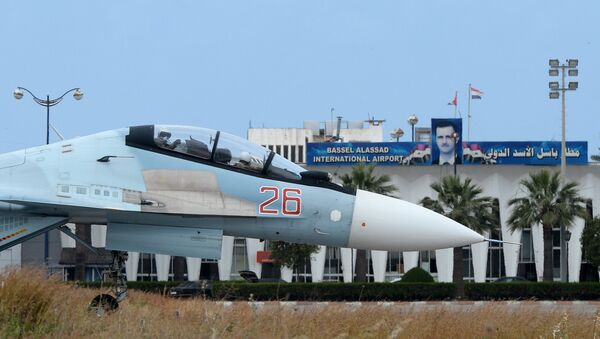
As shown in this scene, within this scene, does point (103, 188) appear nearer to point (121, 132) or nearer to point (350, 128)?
point (121, 132)

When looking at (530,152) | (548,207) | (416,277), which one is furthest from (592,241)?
(416,277)

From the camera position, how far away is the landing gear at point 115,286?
14.2 m

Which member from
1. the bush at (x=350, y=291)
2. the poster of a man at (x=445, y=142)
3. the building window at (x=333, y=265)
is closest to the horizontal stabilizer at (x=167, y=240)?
the bush at (x=350, y=291)

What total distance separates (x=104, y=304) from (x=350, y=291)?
93.0ft

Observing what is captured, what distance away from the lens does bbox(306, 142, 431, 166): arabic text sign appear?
73.0 metres

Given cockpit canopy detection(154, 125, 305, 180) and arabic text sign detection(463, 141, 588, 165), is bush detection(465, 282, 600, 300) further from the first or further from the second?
cockpit canopy detection(154, 125, 305, 180)

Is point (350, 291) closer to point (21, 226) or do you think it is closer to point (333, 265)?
point (21, 226)

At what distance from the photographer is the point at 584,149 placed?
7031cm

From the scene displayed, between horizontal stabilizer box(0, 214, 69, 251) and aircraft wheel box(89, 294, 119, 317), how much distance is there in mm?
1368

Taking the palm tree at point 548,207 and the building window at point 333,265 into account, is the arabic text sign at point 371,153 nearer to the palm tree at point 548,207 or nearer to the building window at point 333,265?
the building window at point 333,265

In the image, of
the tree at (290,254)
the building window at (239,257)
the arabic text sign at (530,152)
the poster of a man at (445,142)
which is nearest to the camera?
the tree at (290,254)

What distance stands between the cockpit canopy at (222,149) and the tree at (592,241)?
46132 mm

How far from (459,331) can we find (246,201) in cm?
381

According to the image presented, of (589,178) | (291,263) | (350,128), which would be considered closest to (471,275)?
(589,178)
